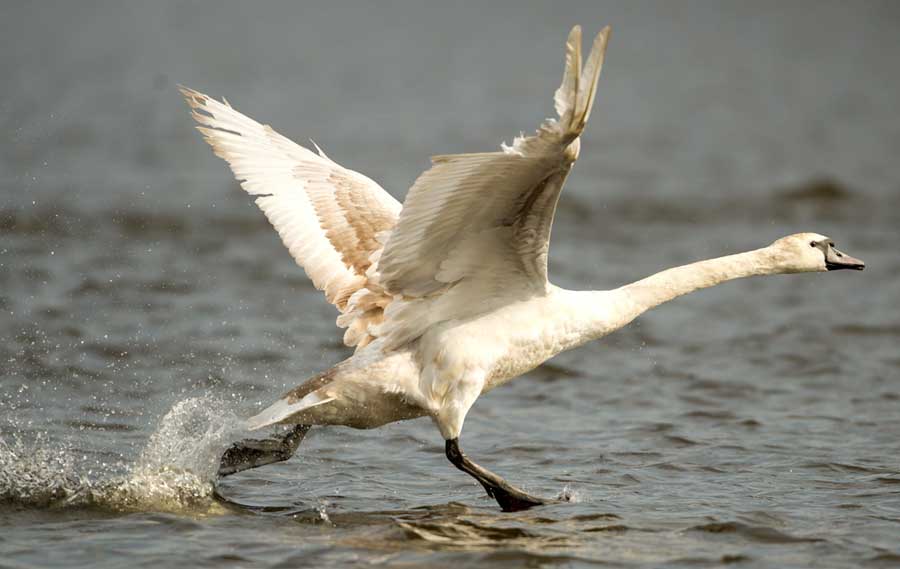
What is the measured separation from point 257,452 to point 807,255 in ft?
11.6

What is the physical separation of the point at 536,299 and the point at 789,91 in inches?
979

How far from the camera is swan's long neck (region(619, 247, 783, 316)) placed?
7984 mm

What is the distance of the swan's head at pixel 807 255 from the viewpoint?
27.9ft

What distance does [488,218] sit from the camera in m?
7.13

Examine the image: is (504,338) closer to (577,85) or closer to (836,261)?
(577,85)

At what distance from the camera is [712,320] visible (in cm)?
1405

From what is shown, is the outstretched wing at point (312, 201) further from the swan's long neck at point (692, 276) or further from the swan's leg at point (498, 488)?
the swan's long neck at point (692, 276)

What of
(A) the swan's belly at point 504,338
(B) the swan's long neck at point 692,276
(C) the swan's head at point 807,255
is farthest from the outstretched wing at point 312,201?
(C) the swan's head at point 807,255

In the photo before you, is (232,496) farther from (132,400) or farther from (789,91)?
(789,91)

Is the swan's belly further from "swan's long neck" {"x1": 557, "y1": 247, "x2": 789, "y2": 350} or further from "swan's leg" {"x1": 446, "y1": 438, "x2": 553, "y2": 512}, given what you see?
"swan's leg" {"x1": 446, "y1": 438, "x2": 553, "y2": 512}

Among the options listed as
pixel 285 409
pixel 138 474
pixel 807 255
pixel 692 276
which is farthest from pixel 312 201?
pixel 807 255

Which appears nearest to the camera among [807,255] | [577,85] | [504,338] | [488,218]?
[577,85]

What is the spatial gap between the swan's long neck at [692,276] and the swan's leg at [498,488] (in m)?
1.24

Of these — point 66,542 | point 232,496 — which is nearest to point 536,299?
point 232,496
